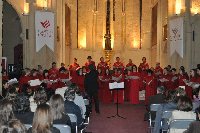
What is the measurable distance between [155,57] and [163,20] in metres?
2.66

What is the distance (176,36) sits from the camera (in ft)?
61.1

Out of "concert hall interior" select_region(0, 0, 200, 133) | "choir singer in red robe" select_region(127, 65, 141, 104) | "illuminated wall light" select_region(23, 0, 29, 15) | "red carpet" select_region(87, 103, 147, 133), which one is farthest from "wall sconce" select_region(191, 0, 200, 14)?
"illuminated wall light" select_region(23, 0, 29, 15)

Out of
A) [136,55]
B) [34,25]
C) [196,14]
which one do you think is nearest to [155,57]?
[136,55]

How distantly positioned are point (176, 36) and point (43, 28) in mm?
5590

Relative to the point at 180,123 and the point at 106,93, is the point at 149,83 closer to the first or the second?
the point at 106,93

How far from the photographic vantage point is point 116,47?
2712 cm

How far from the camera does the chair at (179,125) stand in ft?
24.0

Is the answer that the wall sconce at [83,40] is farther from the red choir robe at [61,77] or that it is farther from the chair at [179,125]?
the chair at [179,125]

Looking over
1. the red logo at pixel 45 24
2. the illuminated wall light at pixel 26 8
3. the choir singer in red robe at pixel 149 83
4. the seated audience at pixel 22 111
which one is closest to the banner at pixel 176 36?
the choir singer in red robe at pixel 149 83

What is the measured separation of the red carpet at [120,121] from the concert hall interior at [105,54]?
3 centimetres

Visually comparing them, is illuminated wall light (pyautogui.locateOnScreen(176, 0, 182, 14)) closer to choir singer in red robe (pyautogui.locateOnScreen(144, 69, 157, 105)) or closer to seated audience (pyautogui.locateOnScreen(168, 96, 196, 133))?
choir singer in red robe (pyautogui.locateOnScreen(144, 69, 157, 105))

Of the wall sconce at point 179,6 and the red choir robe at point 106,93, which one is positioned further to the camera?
the red choir robe at point 106,93

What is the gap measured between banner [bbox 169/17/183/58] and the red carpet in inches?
122

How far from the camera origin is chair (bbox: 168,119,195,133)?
288 inches
